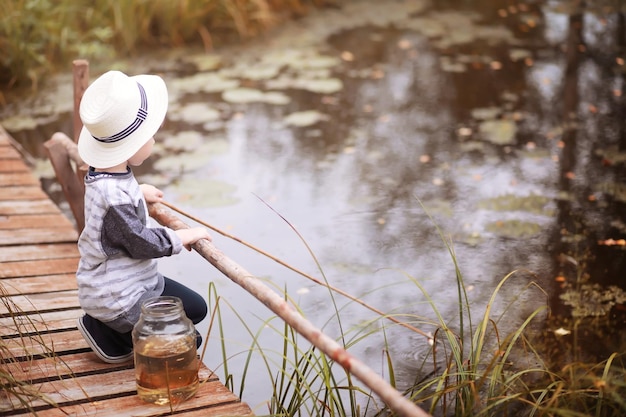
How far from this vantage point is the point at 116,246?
3010 mm

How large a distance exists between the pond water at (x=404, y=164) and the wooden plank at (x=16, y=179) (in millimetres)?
947

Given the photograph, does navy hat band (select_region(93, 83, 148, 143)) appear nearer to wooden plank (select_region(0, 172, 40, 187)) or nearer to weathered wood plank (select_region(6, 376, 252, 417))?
weathered wood plank (select_region(6, 376, 252, 417))

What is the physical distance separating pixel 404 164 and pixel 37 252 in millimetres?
2859

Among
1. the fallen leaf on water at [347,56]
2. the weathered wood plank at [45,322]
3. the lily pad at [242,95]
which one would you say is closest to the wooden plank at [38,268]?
the weathered wood plank at [45,322]

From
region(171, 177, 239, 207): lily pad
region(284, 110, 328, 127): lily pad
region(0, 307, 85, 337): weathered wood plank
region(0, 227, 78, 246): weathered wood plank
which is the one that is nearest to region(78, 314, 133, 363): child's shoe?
region(0, 307, 85, 337): weathered wood plank

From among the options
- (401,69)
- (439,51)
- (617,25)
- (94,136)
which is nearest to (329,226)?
(94,136)

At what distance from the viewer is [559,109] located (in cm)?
716

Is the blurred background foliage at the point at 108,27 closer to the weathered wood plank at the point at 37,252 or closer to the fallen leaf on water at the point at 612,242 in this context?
the weathered wood plank at the point at 37,252

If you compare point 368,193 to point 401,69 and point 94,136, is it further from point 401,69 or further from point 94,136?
point 94,136

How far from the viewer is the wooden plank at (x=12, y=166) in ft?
17.4

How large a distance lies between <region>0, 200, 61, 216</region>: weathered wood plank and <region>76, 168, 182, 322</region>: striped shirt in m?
1.88

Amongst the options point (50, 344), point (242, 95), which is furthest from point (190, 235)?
point (242, 95)

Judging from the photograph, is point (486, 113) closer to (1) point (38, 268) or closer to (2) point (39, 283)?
(1) point (38, 268)

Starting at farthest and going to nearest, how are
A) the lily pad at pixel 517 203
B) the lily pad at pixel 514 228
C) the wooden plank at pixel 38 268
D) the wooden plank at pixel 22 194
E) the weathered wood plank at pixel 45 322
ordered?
the lily pad at pixel 517 203 < the lily pad at pixel 514 228 < the wooden plank at pixel 22 194 < the wooden plank at pixel 38 268 < the weathered wood plank at pixel 45 322
